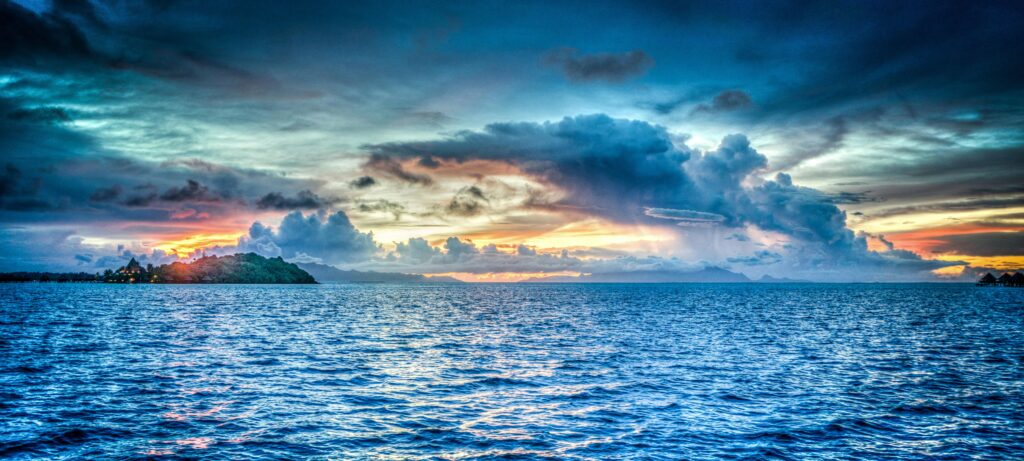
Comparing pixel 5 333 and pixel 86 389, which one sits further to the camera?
pixel 5 333

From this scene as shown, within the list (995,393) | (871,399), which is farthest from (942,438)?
(995,393)

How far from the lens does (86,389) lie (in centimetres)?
3525

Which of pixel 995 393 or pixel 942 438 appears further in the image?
pixel 995 393

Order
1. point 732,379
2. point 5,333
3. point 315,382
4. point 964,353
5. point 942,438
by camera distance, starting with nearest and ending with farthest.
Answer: point 942,438
point 315,382
point 732,379
point 964,353
point 5,333

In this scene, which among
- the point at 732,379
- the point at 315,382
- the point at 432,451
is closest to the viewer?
the point at 432,451

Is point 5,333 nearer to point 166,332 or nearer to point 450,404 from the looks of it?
point 166,332

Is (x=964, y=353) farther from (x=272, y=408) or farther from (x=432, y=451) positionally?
(x=272, y=408)

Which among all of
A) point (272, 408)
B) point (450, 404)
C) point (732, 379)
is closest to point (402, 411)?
point (450, 404)

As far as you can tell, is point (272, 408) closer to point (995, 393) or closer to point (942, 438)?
point (942, 438)

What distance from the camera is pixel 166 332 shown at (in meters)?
73.2

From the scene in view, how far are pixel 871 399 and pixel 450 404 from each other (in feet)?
80.8

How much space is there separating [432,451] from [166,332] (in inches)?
2521

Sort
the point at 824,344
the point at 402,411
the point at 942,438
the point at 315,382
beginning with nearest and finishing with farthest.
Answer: the point at 942,438
the point at 402,411
the point at 315,382
the point at 824,344

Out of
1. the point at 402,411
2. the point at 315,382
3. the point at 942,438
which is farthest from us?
the point at 315,382
